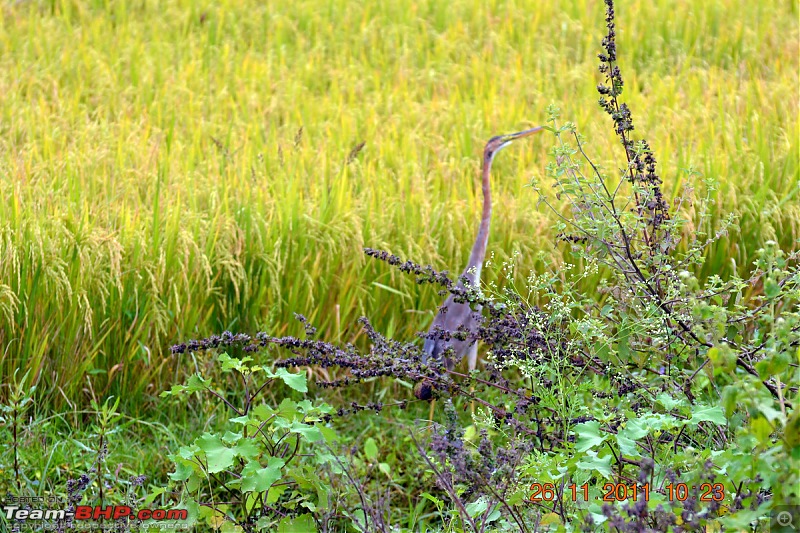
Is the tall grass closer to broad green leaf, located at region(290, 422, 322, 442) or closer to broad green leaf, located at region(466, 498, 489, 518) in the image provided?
broad green leaf, located at region(290, 422, 322, 442)

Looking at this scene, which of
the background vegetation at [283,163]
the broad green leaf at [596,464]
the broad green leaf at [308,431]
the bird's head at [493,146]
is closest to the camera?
the broad green leaf at [596,464]

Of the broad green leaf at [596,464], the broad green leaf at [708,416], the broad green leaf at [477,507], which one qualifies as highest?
the broad green leaf at [708,416]

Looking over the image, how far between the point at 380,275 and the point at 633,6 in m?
4.53

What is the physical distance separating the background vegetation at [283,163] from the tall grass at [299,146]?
0.05 feet

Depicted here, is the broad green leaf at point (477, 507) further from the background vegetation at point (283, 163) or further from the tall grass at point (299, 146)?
the tall grass at point (299, 146)

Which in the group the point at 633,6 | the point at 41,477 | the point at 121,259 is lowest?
the point at 41,477

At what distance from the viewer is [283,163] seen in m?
4.41

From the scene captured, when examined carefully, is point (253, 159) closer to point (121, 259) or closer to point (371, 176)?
point (371, 176)

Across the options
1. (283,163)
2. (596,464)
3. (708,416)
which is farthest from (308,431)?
(283,163)

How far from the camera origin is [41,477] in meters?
2.92

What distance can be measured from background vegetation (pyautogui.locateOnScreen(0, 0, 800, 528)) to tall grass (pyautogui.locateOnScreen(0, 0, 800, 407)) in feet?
0.05

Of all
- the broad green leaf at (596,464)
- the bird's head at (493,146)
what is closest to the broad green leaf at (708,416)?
the broad green leaf at (596,464)

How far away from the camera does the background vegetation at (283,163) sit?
3.34 metres

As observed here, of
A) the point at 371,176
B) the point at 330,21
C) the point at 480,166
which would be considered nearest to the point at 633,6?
the point at 330,21
